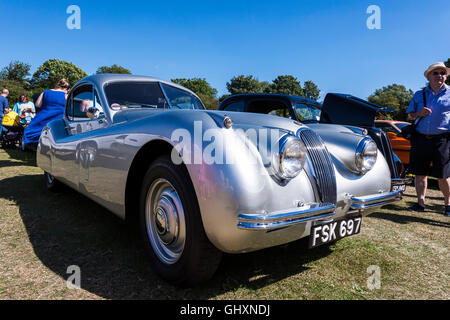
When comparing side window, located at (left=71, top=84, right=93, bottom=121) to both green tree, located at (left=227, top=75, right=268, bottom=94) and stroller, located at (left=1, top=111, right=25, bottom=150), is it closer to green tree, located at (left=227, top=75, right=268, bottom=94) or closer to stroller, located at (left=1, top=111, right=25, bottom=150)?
stroller, located at (left=1, top=111, right=25, bottom=150)

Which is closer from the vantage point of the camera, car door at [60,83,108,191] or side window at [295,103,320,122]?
car door at [60,83,108,191]

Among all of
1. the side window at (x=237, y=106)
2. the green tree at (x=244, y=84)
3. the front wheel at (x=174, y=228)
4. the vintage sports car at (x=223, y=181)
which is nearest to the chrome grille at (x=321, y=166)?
the vintage sports car at (x=223, y=181)

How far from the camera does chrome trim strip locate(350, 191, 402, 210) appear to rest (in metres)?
1.88

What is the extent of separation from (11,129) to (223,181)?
1130cm

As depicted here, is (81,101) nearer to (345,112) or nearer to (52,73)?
(345,112)

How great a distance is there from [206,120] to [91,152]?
1375 millimetres

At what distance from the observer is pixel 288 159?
1.61 meters

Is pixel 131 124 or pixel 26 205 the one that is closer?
pixel 131 124

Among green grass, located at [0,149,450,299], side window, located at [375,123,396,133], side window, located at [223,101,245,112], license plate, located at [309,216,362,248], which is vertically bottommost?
green grass, located at [0,149,450,299]

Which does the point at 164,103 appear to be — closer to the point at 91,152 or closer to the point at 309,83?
the point at 91,152

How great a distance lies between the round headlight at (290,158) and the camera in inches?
60.5

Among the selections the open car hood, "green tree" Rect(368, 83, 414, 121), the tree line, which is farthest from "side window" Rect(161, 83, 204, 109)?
the tree line
